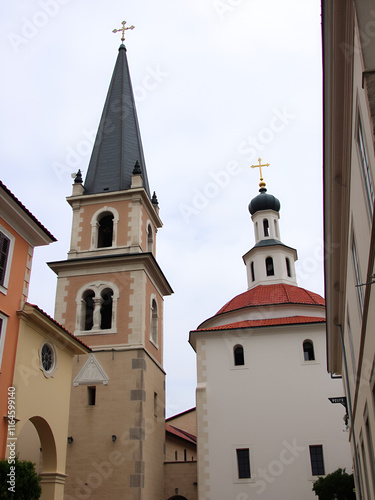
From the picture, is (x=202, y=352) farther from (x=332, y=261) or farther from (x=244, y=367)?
(x=332, y=261)

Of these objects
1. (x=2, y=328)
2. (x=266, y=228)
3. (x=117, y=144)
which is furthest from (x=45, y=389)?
(x=266, y=228)

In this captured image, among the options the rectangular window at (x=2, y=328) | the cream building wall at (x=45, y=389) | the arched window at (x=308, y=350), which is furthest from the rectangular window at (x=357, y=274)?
the arched window at (x=308, y=350)

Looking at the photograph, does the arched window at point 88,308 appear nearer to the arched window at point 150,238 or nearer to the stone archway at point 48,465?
the arched window at point 150,238

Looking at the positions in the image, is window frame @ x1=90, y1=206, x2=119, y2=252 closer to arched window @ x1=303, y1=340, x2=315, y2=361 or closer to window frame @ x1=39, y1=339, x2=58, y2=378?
arched window @ x1=303, y1=340, x2=315, y2=361

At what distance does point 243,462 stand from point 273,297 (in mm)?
10414

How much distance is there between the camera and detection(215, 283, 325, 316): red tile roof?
30.4m

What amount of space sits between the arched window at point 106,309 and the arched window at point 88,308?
55cm

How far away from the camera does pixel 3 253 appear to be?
12820 mm

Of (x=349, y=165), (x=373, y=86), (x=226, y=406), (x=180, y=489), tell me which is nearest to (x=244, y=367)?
(x=226, y=406)

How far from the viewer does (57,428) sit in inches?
563

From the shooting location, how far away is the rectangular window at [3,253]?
12641 millimetres

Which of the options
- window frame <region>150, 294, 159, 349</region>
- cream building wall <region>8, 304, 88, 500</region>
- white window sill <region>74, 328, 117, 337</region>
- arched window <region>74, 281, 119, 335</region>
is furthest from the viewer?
window frame <region>150, 294, 159, 349</region>

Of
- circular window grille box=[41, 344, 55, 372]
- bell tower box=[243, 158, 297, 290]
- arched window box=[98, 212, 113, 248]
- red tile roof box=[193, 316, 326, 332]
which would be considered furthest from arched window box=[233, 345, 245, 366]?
circular window grille box=[41, 344, 55, 372]

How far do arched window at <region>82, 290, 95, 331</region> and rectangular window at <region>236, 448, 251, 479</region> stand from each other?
9.24m
